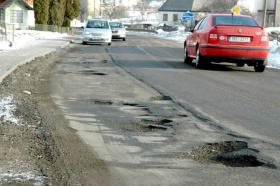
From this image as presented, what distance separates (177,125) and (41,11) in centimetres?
4636

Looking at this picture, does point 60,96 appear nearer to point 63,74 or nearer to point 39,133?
point 39,133

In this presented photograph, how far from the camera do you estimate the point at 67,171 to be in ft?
16.0

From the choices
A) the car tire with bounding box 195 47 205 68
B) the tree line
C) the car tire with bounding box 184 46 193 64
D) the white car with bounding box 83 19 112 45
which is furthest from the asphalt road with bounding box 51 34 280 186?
the tree line

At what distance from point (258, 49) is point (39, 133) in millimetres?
9372

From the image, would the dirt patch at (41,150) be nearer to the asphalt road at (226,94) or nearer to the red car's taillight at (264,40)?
the asphalt road at (226,94)

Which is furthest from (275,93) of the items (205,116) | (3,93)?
(3,93)

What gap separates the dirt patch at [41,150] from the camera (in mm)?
4705

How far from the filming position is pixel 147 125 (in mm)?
7094

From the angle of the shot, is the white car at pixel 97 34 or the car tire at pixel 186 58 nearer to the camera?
the car tire at pixel 186 58

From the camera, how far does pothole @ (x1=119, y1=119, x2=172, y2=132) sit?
270 inches

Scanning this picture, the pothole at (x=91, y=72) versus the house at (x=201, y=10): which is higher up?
the house at (x=201, y=10)

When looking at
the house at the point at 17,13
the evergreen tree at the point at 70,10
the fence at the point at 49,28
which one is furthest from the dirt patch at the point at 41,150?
the house at the point at 17,13

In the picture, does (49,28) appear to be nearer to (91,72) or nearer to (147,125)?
(91,72)

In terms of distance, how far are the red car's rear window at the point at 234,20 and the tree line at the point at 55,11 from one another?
36798 millimetres
